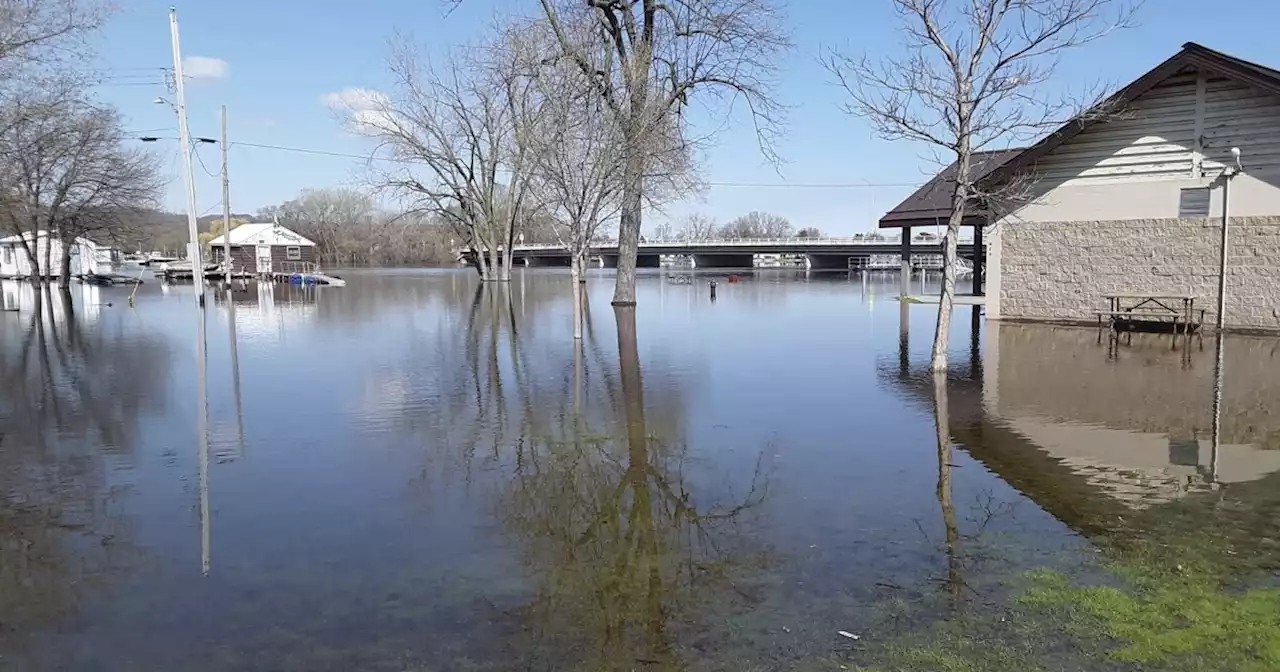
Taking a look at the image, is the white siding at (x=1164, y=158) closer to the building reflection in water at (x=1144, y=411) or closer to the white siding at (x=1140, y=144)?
the white siding at (x=1140, y=144)

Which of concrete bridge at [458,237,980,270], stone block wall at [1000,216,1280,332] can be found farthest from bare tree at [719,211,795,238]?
stone block wall at [1000,216,1280,332]

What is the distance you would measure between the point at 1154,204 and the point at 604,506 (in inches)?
738

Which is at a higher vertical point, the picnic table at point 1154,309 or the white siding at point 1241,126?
the white siding at point 1241,126

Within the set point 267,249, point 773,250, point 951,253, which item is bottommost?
point 951,253

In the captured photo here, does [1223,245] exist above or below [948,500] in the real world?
above

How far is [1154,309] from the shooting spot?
19812 mm

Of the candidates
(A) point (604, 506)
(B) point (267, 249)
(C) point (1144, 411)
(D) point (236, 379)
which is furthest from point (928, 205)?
(B) point (267, 249)

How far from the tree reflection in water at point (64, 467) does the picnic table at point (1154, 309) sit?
1906 centimetres

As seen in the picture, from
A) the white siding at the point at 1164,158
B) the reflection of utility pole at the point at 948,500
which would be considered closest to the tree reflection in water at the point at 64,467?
the reflection of utility pole at the point at 948,500

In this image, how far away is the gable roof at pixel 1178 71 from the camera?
1705cm

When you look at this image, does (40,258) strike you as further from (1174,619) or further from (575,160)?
(1174,619)

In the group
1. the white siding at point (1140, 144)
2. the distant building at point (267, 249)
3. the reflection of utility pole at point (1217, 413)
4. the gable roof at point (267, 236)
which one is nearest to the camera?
the reflection of utility pole at point (1217, 413)

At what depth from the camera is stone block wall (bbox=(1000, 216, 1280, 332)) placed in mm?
18453

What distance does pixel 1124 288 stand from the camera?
20.6 m
